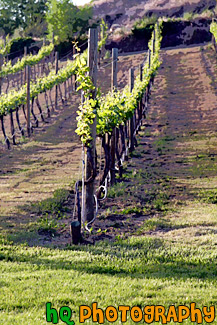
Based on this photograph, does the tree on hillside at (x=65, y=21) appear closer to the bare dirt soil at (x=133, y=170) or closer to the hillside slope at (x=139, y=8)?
the hillside slope at (x=139, y=8)

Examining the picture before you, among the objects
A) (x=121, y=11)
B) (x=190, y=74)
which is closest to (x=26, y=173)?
(x=190, y=74)

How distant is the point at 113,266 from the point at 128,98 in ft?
23.7

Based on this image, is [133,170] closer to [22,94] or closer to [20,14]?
[22,94]

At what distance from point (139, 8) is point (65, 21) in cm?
2022

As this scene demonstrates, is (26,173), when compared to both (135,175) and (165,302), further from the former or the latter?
(165,302)

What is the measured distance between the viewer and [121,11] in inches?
2435

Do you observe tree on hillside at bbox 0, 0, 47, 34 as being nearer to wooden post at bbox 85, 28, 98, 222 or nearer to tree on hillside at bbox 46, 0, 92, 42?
tree on hillside at bbox 46, 0, 92, 42

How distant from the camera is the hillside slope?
2135 inches

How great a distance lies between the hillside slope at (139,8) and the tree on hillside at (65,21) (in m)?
7.12

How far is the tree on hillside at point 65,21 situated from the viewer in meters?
43.2

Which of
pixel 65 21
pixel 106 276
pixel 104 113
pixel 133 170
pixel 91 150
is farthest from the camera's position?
pixel 65 21

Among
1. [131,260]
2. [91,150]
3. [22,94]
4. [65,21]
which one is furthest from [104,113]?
[65,21]

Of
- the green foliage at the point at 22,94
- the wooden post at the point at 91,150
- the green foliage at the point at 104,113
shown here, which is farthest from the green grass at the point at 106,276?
the green foliage at the point at 22,94

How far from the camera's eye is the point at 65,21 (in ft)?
144
